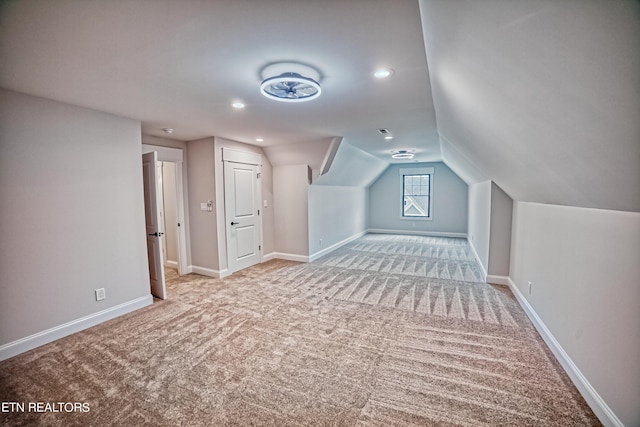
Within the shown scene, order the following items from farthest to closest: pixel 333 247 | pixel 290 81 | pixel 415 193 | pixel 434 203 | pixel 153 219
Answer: pixel 415 193, pixel 434 203, pixel 333 247, pixel 153 219, pixel 290 81

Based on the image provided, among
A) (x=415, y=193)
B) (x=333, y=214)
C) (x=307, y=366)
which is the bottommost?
(x=307, y=366)

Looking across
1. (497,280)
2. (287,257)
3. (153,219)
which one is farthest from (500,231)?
(153,219)

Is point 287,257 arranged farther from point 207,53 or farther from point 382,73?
point 207,53

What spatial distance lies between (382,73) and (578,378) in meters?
2.70

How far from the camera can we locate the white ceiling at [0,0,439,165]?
1393mm

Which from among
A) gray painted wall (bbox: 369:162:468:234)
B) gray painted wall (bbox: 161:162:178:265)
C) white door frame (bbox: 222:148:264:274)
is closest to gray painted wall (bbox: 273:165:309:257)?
white door frame (bbox: 222:148:264:274)

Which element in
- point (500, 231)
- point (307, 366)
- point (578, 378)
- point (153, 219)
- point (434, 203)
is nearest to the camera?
point (578, 378)

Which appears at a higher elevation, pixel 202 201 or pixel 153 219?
pixel 202 201

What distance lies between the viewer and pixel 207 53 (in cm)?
180

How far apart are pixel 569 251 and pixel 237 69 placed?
3.07 meters

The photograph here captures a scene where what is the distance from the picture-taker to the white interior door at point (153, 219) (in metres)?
3.66

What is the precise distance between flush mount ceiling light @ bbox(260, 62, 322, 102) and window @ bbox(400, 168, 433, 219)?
7.23 meters

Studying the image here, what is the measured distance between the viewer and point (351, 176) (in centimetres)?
692

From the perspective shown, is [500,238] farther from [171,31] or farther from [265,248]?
[171,31]
